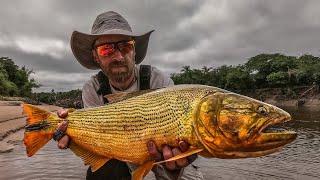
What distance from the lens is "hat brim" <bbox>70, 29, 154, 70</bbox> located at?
4.77m

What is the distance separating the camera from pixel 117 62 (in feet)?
15.0

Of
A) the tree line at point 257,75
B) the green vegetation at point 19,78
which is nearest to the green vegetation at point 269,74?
the tree line at point 257,75

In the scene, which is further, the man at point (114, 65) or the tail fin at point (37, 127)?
the man at point (114, 65)

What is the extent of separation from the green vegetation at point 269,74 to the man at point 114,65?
5353cm

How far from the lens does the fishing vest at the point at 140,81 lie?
4.99 m

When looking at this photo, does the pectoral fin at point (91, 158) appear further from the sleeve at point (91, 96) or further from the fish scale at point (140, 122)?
the sleeve at point (91, 96)

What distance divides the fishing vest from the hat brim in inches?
17.0

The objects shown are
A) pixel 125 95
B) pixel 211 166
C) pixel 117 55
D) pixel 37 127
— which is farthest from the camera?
pixel 211 166

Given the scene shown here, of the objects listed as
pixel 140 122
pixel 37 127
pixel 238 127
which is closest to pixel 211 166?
pixel 37 127

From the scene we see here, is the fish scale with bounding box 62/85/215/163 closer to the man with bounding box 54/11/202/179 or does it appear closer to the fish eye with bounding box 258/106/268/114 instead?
the fish eye with bounding box 258/106/268/114

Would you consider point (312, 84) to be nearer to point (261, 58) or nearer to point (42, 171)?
point (261, 58)

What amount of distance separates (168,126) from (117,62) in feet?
5.70

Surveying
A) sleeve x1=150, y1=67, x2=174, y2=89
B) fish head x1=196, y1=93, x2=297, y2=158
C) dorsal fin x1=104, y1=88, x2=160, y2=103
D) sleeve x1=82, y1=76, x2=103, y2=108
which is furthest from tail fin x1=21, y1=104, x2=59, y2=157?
fish head x1=196, y1=93, x2=297, y2=158

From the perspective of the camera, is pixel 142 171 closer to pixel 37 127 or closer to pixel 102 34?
pixel 37 127
